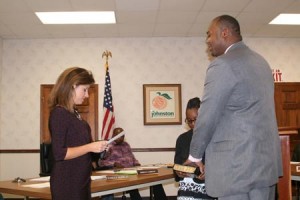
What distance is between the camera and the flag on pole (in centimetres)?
579

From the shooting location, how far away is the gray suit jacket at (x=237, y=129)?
149 cm

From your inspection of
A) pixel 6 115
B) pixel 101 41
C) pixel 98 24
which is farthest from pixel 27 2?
pixel 6 115

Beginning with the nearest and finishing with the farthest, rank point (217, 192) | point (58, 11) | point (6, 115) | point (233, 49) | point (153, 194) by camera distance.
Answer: point (217, 192) < point (233, 49) < point (153, 194) < point (58, 11) < point (6, 115)

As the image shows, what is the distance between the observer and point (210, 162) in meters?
1.58

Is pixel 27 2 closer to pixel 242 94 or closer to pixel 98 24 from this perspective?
pixel 98 24

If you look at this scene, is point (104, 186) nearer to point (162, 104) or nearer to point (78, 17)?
point (78, 17)

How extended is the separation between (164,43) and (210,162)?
5.10m

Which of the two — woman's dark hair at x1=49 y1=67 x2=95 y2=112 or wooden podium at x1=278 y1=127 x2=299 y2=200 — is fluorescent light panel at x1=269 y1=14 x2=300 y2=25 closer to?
wooden podium at x1=278 y1=127 x2=299 y2=200

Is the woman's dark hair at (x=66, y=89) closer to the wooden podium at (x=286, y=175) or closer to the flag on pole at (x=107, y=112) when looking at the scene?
the wooden podium at (x=286, y=175)

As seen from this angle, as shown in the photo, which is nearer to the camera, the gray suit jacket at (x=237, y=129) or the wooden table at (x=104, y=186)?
the gray suit jacket at (x=237, y=129)

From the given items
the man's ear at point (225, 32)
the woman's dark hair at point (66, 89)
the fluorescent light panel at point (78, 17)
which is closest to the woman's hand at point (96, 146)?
the woman's dark hair at point (66, 89)

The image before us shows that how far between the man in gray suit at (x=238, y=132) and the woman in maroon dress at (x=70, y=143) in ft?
2.19

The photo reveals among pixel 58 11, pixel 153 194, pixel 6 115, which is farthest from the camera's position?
pixel 6 115

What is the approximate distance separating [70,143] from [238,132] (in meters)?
0.93
